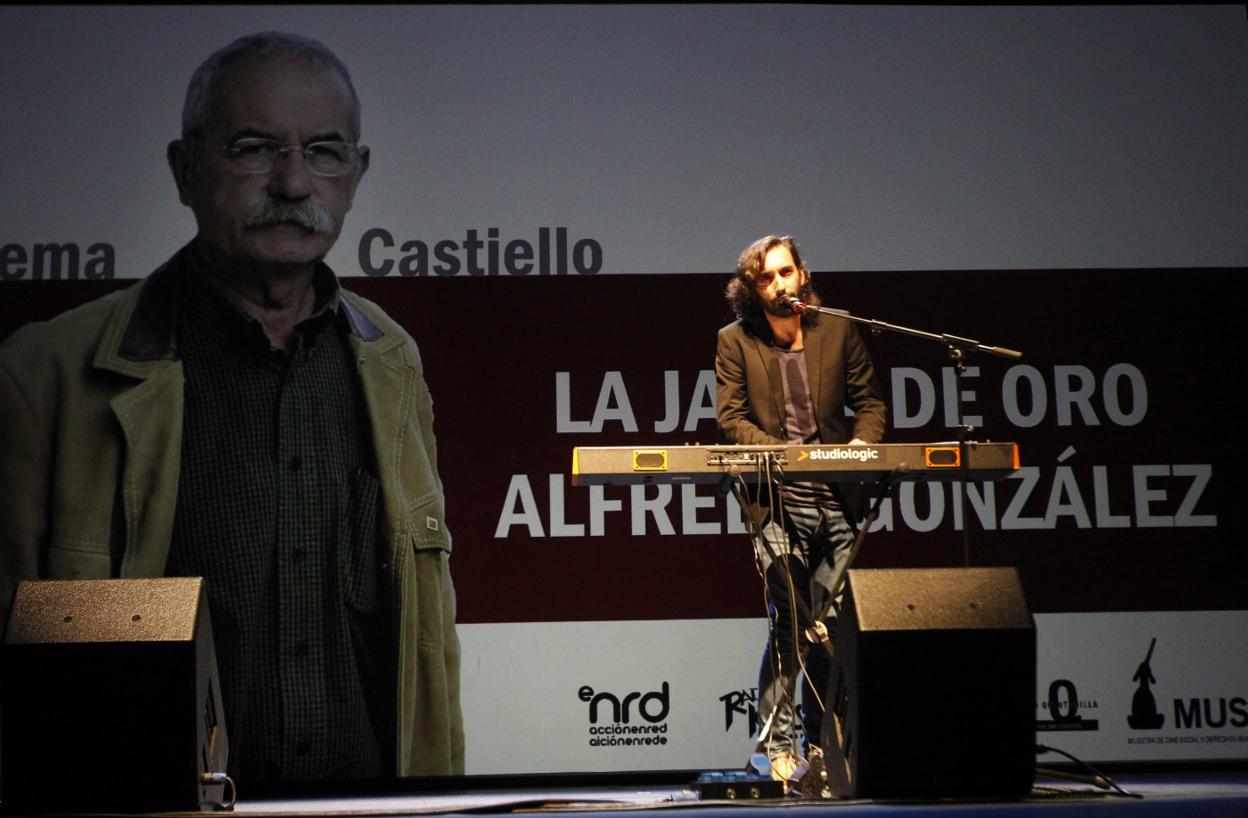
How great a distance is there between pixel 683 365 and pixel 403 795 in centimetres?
185

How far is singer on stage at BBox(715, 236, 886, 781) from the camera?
12.6 feet

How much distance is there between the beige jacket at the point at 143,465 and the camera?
14.1ft

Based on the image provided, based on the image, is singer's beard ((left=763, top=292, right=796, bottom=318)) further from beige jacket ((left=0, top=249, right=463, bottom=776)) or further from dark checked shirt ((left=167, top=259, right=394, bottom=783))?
dark checked shirt ((left=167, top=259, right=394, bottom=783))

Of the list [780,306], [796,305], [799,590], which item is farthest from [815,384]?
[799,590]

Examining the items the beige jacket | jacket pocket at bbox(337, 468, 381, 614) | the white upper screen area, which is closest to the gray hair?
the white upper screen area

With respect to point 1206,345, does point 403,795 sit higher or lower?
lower

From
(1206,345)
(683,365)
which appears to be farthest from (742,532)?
(1206,345)

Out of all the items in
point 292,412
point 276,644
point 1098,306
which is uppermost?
point 1098,306

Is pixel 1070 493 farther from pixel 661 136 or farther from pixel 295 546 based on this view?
pixel 295 546

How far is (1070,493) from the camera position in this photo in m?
4.90

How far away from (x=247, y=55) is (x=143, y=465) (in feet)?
5.20

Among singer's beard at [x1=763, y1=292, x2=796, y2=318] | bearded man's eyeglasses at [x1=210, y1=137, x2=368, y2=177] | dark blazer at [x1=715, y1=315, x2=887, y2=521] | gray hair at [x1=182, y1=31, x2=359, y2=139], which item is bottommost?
dark blazer at [x1=715, y1=315, x2=887, y2=521]

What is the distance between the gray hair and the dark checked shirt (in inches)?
28.3

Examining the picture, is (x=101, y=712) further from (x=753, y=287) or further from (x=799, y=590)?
(x=753, y=287)
